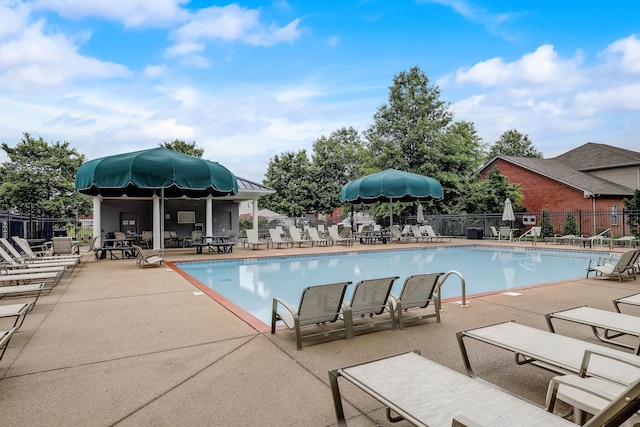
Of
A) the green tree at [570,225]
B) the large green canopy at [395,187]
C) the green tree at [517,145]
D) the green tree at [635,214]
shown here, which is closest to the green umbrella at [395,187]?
the large green canopy at [395,187]

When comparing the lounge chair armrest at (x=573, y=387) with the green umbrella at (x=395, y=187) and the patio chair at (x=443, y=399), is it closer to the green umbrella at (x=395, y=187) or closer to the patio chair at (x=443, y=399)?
the patio chair at (x=443, y=399)

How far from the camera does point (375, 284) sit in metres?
4.47

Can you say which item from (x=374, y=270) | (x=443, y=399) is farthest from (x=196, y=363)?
(x=374, y=270)

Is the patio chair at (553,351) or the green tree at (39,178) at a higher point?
the green tree at (39,178)

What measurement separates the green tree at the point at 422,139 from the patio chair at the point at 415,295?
2065 cm

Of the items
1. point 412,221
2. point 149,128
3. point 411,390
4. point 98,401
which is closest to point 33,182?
point 149,128

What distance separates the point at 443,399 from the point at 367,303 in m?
2.41

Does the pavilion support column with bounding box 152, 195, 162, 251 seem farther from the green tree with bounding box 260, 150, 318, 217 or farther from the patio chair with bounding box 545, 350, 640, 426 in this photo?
the patio chair with bounding box 545, 350, 640, 426

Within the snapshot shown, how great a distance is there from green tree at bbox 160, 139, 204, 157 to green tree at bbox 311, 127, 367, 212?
30.2ft

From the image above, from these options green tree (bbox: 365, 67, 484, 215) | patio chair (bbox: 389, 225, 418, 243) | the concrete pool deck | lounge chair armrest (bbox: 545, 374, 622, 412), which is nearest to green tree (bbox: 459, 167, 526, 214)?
green tree (bbox: 365, 67, 484, 215)

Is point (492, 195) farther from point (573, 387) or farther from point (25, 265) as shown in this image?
point (573, 387)

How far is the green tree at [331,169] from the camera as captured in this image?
30.1m

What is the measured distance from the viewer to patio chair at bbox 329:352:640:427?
1.63 metres

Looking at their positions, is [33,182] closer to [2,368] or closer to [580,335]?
[2,368]
